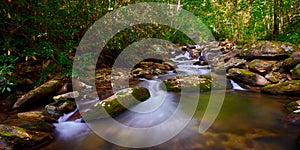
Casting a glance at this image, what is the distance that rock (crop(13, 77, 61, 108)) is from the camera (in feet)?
16.8

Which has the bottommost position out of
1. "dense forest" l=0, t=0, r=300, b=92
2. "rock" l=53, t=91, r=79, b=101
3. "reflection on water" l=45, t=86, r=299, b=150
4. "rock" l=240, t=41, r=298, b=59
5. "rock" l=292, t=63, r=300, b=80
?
"reflection on water" l=45, t=86, r=299, b=150

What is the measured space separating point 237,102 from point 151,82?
138 inches

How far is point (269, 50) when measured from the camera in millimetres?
8055

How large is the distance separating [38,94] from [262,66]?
305 inches

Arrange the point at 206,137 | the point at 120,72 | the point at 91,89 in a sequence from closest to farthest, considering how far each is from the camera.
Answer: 1. the point at 206,137
2. the point at 91,89
3. the point at 120,72

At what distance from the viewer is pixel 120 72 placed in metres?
8.95

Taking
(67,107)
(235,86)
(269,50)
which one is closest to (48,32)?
(67,107)

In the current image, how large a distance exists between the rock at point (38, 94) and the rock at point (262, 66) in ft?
23.4

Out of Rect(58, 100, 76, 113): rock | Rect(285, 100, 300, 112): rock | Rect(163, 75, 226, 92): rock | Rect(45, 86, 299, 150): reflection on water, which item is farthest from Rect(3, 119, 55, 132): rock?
Rect(285, 100, 300, 112): rock

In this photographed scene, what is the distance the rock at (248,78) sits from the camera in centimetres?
672

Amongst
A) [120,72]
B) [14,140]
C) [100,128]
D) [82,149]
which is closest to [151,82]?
[120,72]

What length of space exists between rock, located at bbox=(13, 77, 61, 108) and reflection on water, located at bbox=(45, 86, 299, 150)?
4.71 ft

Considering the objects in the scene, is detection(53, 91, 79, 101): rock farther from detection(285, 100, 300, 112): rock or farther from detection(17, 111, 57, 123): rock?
detection(285, 100, 300, 112): rock

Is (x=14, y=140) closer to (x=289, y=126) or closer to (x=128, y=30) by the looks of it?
(x=289, y=126)
